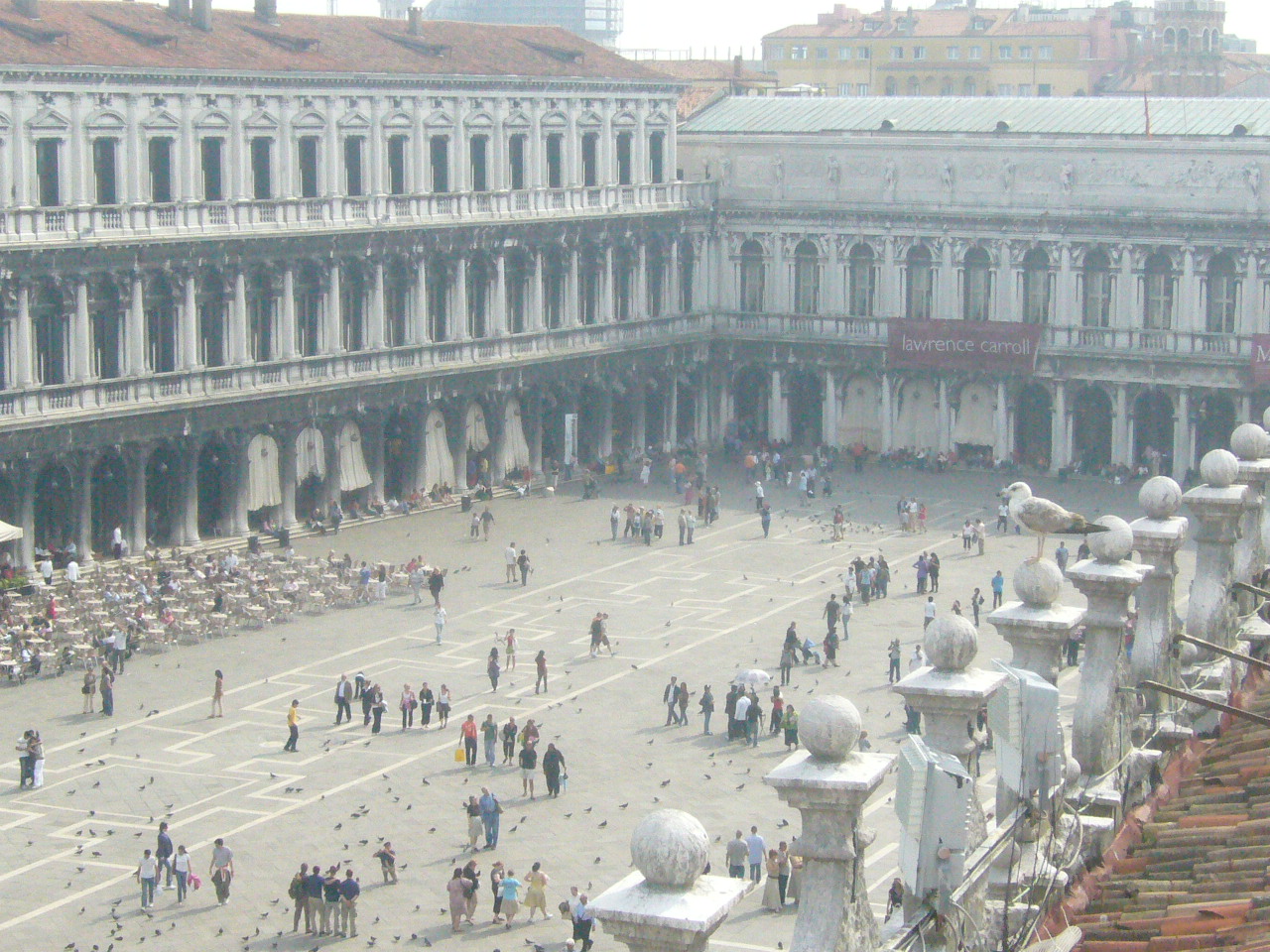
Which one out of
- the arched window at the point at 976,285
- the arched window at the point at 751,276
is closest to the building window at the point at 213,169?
the arched window at the point at 751,276

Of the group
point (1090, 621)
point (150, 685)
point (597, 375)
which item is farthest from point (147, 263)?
point (1090, 621)

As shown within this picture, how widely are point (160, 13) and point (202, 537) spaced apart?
16045mm

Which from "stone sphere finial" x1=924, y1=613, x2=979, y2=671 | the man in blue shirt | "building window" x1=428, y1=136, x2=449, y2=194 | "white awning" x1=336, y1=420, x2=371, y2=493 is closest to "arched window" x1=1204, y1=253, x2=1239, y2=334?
"building window" x1=428, y1=136, x2=449, y2=194

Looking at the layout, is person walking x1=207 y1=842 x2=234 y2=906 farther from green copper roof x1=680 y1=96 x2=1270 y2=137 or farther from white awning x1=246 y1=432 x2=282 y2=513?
green copper roof x1=680 y1=96 x2=1270 y2=137

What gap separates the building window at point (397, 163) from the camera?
7450cm

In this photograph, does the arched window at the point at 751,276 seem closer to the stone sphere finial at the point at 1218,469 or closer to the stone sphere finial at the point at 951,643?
the stone sphere finial at the point at 1218,469

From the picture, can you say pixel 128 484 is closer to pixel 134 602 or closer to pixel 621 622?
pixel 134 602

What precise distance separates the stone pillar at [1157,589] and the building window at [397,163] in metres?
54.1

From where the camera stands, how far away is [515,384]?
79562 millimetres

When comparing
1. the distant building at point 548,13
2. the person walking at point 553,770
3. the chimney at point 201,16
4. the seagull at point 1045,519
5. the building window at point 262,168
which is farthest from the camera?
the distant building at point 548,13

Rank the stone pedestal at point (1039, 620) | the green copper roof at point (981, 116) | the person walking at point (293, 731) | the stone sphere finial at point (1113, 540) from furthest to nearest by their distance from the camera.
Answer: the green copper roof at point (981, 116)
the person walking at point (293, 731)
the stone sphere finial at point (1113, 540)
the stone pedestal at point (1039, 620)

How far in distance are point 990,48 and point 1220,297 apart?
84880 mm

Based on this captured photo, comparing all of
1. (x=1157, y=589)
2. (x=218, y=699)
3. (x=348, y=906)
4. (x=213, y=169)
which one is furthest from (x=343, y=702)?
(x=1157, y=589)

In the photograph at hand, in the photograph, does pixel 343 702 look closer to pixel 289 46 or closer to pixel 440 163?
pixel 289 46
